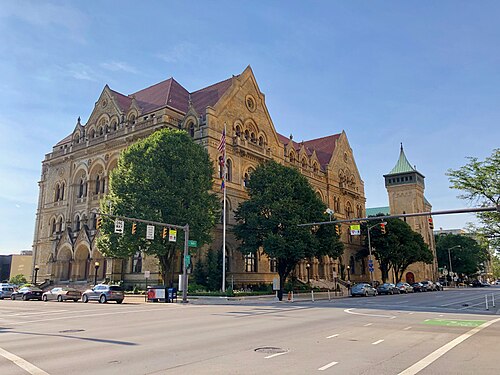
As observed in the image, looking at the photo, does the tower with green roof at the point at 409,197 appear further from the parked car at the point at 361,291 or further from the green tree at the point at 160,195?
the green tree at the point at 160,195

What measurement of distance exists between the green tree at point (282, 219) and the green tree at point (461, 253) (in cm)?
7248

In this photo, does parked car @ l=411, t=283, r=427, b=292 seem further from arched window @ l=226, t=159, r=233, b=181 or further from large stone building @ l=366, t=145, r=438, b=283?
arched window @ l=226, t=159, r=233, b=181

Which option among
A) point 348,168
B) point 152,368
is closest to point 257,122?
point 348,168

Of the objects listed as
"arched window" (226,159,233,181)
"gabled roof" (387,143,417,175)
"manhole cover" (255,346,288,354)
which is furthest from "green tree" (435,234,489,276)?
"manhole cover" (255,346,288,354)

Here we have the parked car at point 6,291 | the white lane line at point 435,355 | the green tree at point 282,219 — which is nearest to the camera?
the white lane line at point 435,355

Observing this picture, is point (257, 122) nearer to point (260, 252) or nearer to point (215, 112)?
point (215, 112)

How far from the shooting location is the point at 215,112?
47.9 meters

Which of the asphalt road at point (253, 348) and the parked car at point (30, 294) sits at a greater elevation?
the parked car at point (30, 294)

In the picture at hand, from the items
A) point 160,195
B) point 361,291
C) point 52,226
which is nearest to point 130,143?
point 160,195

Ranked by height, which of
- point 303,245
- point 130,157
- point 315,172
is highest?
point 315,172

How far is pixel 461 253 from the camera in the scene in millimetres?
104375

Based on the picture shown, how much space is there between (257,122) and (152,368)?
49.0 metres

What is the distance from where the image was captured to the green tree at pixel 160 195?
3522 centimetres

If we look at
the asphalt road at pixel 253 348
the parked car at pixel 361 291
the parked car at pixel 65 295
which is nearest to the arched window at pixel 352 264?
the parked car at pixel 361 291
